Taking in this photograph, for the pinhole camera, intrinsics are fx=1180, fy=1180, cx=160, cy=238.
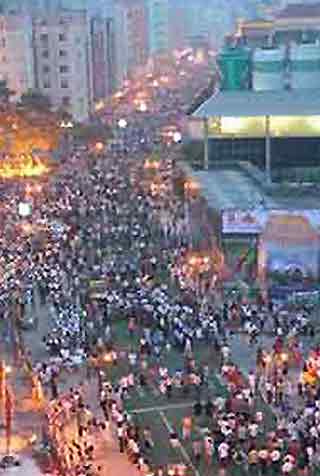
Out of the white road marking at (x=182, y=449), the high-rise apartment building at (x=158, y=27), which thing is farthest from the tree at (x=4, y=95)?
the high-rise apartment building at (x=158, y=27)

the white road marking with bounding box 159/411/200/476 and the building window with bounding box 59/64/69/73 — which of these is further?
the building window with bounding box 59/64/69/73

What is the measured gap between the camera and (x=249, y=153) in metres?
54.1

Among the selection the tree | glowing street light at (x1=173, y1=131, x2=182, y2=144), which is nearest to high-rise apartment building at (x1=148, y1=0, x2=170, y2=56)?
glowing street light at (x1=173, y1=131, x2=182, y2=144)

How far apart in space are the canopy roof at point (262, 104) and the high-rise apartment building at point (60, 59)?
2401 centimetres

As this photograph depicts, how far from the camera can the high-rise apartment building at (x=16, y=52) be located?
80312 mm

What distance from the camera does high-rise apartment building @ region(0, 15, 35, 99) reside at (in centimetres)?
8031

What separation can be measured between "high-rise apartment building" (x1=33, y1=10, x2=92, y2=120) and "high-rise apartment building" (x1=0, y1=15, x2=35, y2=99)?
0.98 metres

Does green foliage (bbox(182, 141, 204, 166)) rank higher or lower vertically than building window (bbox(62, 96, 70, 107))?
higher

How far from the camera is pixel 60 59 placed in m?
81.5

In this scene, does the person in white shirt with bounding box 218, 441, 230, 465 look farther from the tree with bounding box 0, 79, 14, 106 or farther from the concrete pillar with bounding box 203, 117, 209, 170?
the tree with bounding box 0, 79, 14, 106

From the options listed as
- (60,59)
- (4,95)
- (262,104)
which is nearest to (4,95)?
(4,95)

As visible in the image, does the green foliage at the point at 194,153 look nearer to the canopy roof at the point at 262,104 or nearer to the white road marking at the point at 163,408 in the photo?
the canopy roof at the point at 262,104

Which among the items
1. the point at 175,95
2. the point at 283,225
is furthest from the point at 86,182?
the point at 175,95

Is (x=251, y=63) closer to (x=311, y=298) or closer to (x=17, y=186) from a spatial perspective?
(x=17, y=186)
